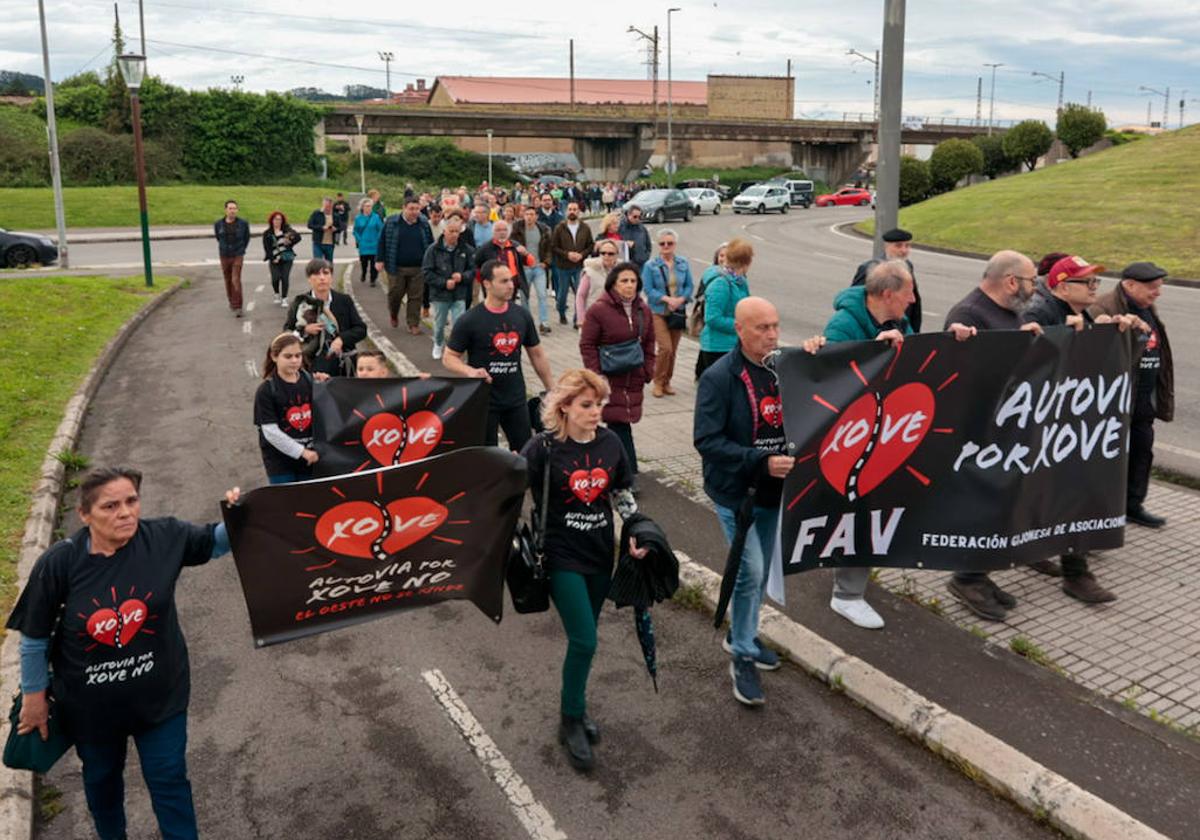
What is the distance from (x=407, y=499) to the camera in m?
4.85

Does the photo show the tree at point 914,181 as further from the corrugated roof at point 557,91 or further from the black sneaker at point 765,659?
the corrugated roof at point 557,91

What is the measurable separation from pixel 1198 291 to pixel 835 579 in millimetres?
18694

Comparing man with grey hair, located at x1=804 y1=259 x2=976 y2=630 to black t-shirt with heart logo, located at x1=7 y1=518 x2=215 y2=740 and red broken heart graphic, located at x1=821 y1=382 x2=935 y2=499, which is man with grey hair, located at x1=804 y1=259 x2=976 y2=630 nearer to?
red broken heart graphic, located at x1=821 y1=382 x2=935 y2=499

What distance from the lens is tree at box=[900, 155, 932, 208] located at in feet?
158

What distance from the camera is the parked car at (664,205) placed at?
4645 centimetres

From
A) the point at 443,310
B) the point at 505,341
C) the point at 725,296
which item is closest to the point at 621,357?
the point at 505,341

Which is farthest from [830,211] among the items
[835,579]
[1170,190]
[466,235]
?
[835,579]

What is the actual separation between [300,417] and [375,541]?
7.01 ft

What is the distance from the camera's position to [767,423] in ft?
17.4

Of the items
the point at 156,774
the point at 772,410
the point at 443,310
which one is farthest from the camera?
the point at 443,310

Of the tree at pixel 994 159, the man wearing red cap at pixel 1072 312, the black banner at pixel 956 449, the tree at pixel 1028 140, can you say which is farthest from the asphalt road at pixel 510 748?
the tree at pixel 994 159

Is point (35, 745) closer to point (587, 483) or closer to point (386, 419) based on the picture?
point (587, 483)

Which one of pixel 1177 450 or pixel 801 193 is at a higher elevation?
pixel 801 193

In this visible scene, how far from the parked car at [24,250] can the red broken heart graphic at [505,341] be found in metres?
25.4
